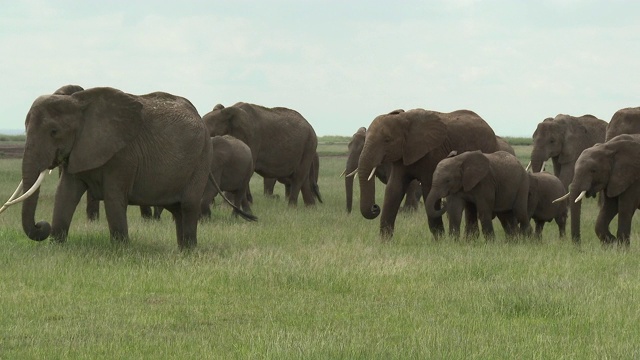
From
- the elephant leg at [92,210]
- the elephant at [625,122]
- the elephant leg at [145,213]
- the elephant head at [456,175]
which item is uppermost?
the elephant at [625,122]

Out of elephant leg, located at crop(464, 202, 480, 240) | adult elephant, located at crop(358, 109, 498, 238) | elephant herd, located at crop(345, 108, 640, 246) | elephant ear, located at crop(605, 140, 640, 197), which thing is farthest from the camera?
elephant leg, located at crop(464, 202, 480, 240)

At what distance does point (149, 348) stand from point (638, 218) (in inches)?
544

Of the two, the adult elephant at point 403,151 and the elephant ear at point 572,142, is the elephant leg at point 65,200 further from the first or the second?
the elephant ear at point 572,142

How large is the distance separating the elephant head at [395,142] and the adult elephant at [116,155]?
7.53 ft

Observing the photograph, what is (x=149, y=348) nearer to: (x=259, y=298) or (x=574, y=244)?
(x=259, y=298)

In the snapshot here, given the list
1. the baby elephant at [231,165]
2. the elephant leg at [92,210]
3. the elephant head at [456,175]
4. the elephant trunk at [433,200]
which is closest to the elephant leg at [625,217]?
the elephant head at [456,175]

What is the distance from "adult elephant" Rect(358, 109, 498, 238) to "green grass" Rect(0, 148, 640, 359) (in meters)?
0.50

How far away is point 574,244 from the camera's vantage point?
45.1 feet

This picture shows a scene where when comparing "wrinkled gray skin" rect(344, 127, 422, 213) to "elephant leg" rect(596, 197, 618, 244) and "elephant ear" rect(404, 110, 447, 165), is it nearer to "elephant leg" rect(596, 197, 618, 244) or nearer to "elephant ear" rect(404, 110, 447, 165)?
"elephant ear" rect(404, 110, 447, 165)

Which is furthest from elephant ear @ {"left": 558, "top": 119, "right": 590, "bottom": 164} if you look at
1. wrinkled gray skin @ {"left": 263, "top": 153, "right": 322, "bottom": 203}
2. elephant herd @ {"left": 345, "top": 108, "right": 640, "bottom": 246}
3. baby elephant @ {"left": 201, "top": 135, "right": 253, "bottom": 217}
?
baby elephant @ {"left": 201, "top": 135, "right": 253, "bottom": 217}

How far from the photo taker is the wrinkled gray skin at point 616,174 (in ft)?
43.5

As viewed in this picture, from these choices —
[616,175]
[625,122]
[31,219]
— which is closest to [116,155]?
[31,219]

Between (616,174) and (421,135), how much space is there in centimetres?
270

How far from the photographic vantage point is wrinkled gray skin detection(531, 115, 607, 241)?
23.9m
